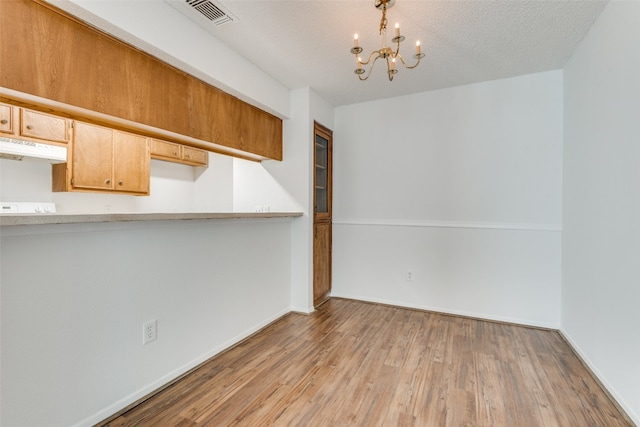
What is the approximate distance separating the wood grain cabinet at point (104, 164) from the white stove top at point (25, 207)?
173 mm

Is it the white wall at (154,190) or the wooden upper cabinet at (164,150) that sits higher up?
the wooden upper cabinet at (164,150)

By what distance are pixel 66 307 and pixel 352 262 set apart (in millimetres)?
2869

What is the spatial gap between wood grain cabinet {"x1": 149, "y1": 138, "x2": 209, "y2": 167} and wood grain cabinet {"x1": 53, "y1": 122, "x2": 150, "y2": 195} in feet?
0.34

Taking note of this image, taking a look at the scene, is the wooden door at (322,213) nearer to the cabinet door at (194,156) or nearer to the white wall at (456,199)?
the white wall at (456,199)

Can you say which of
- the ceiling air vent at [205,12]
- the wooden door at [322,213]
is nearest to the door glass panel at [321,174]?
the wooden door at [322,213]

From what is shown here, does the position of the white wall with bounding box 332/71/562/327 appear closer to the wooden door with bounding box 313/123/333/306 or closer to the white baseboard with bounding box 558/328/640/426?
the wooden door with bounding box 313/123/333/306

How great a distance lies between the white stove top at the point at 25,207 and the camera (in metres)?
2.33

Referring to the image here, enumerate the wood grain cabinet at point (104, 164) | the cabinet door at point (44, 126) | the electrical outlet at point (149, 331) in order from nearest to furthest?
1. the electrical outlet at point (149, 331)
2. the cabinet door at point (44, 126)
3. the wood grain cabinet at point (104, 164)

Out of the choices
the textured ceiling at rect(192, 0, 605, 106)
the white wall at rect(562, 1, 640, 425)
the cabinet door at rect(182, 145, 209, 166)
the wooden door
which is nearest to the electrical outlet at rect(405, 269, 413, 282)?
the wooden door

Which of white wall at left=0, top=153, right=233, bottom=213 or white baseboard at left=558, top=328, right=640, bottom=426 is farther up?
white wall at left=0, top=153, right=233, bottom=213

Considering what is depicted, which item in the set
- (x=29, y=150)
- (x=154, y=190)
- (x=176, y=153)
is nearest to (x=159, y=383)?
(x=29, y=150)

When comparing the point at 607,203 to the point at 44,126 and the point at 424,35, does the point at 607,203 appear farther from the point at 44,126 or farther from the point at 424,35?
the point at 44,126

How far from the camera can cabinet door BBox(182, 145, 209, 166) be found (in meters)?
3.60

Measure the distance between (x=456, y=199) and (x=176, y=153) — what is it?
330cm
